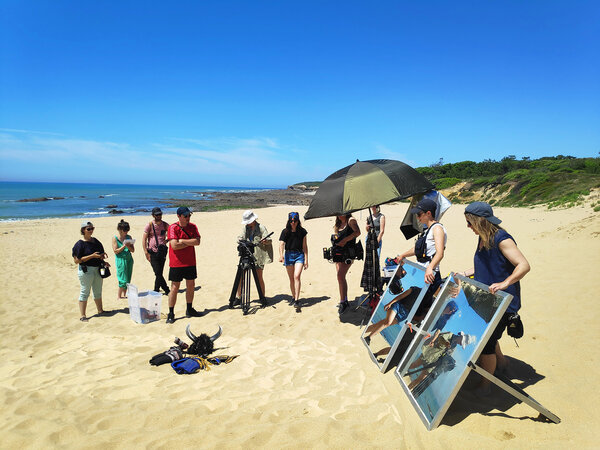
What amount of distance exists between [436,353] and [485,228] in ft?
3.97

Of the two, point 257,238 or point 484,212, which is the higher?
point 484,212

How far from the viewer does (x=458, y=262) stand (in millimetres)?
9594

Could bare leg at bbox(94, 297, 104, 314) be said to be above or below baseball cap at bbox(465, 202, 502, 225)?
below

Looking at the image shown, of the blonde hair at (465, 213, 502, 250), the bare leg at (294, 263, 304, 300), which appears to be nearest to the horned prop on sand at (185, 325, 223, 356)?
the bare leg at (294, 263, 304, 300)

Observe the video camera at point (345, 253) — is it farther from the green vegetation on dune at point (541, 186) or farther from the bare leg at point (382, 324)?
the green vegetation on dune at point (541, 186)

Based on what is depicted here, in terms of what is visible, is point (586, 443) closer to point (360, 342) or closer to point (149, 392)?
point (360, 342)

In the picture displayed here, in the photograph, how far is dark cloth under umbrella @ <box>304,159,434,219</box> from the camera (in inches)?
177

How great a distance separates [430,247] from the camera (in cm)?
404

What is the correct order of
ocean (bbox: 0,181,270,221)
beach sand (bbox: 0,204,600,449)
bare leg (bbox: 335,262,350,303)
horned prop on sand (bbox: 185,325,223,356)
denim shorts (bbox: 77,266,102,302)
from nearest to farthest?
1. beach sand (bbox: 0,204,600,449)
2. horned prop on sand (bbox: 185,325,223,356)
3. bare leg (bbox: 335,262,350,303)
4. denim shorts (bbox: 77,266,102,302)
5. ocean (bbox: 0,181,270,221)

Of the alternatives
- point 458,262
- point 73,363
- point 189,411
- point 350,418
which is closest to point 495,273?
point 350,418

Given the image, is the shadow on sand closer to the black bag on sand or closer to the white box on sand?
the black bag on sand

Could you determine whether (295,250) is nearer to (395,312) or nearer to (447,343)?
(395,312)

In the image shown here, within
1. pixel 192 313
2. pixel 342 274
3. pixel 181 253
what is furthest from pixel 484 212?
pixel 192 313

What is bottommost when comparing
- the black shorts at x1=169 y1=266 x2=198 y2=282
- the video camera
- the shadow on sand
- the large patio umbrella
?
the shadow on sand
